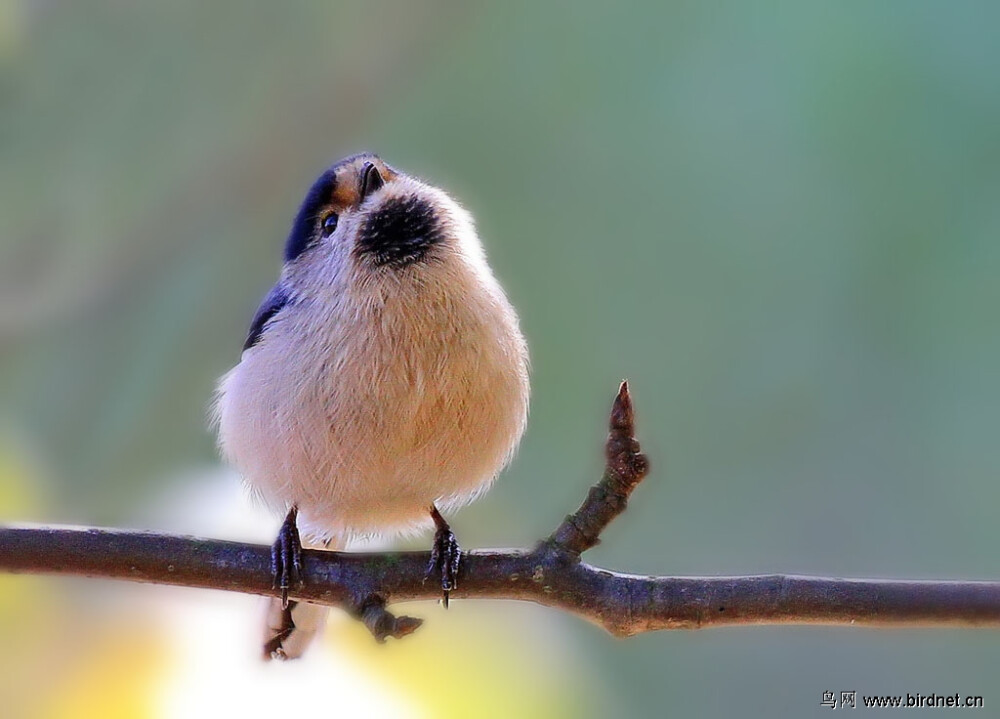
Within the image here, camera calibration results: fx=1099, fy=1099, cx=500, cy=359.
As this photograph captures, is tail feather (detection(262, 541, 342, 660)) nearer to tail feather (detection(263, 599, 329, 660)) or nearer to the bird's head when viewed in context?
tail feather (detection(263, 599, 329, 660))

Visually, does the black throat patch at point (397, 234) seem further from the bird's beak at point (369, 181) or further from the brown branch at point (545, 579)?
the brown branch at point (545, 579)

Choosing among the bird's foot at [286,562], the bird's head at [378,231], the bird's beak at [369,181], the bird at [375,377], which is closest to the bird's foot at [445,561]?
the bird at [375,377]

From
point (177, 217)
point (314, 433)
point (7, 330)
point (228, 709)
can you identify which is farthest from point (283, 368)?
point (177, 217)

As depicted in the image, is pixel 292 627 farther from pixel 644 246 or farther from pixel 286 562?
pixel 644 246

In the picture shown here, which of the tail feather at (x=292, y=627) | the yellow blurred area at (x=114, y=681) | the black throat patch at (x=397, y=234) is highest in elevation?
the black throat patch at (x=397, y=234)

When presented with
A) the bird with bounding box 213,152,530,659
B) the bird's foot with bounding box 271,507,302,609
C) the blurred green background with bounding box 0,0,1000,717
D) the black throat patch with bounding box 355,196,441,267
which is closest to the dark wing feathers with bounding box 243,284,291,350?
the bird with bounding box 213,152,530,659

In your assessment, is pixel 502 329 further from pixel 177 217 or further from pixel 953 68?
pixel 953 68
